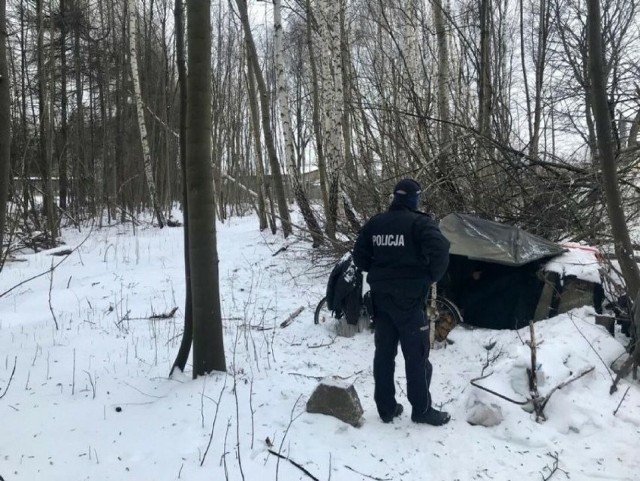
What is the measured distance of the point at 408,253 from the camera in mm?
3357

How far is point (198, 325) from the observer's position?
12.3ft

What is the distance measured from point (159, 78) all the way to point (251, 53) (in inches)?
381

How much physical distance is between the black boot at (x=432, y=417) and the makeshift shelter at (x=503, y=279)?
6.89ft

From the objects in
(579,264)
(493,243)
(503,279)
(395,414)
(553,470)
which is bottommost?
(553,470)

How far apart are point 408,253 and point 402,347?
2.16 ft

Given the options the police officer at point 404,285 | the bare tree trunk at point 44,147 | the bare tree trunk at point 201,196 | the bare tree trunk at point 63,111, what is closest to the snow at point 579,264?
the police officer at point 404,285

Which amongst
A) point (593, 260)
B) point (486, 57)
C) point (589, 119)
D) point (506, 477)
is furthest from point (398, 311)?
point (589, 119)

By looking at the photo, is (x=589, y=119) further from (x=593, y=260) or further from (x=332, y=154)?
(x=593, y=260)

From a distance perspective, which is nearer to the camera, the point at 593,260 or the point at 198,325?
the point at 198,325

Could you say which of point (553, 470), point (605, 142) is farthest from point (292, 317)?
point (605, 142)

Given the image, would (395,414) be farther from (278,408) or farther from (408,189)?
(408,189)

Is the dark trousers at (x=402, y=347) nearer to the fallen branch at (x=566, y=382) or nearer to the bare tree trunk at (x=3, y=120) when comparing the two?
the fallen branch at (x=566, y=382)

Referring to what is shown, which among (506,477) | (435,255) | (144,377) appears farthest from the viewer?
(144,377)

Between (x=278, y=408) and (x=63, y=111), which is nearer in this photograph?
(x=278, y=408)
